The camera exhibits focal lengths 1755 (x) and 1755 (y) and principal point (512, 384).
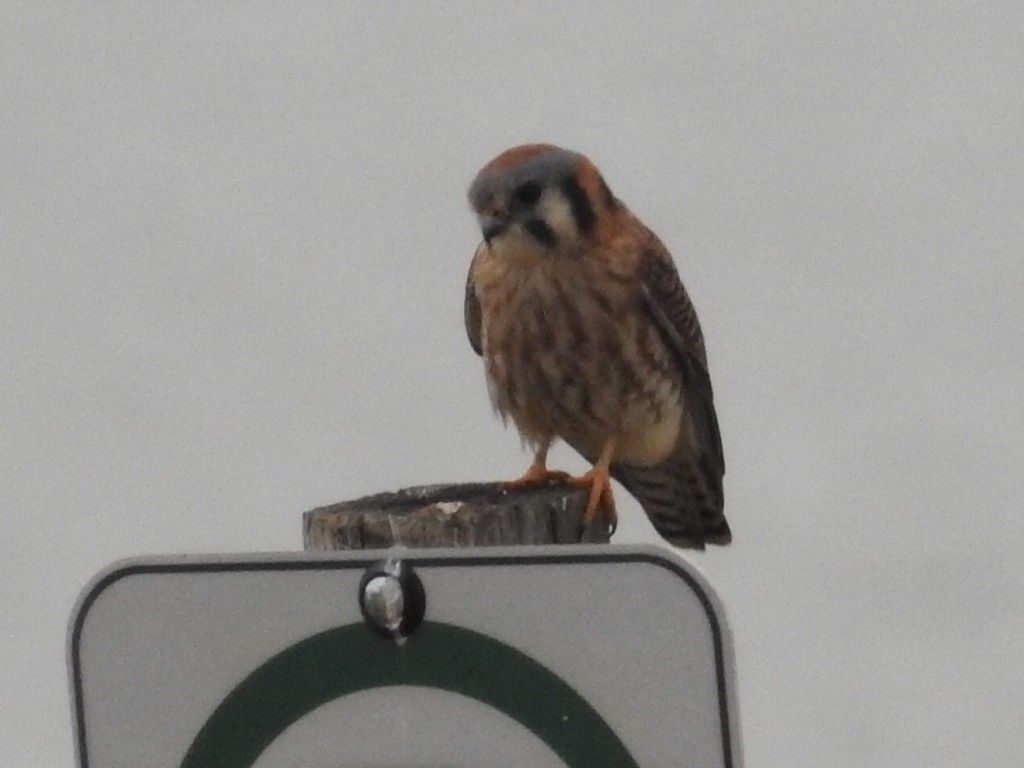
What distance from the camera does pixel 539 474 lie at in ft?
11.0

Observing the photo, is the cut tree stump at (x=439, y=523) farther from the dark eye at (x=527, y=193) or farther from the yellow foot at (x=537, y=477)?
the dark eye at (x=527, y=193)

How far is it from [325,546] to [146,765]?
46 cm

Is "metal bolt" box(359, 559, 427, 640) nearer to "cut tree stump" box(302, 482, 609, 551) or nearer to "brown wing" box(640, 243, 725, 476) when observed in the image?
"cut tree stump" box(302, 482, 609, 551)

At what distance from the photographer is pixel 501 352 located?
3.67 metres

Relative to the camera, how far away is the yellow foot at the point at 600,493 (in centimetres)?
288

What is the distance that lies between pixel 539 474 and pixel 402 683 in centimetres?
183

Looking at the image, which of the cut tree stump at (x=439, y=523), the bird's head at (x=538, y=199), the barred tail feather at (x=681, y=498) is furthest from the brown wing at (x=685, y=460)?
the cut tree stump at (x=439, y=523)

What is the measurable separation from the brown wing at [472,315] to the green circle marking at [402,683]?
2243 millimetres

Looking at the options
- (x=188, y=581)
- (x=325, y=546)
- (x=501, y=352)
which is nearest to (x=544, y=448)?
(x=501, y=352)

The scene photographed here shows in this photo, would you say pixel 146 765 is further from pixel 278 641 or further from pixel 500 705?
pixel 500 705

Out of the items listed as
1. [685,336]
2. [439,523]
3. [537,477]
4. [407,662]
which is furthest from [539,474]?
[407,662]

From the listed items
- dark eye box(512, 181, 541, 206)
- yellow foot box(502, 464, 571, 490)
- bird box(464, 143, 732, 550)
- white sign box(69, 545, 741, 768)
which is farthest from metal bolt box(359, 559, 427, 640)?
dark eye box(512, 181, 541, 206)

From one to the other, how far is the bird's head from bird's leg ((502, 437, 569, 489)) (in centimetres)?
45

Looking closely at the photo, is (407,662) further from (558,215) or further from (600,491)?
(558,215)
